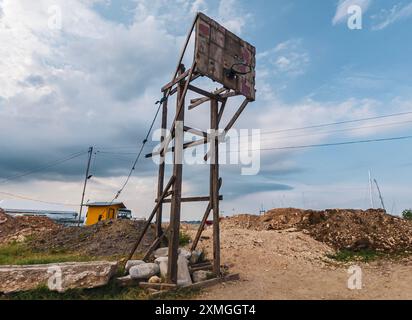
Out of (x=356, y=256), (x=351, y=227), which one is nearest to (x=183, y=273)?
(x=356, y=256)

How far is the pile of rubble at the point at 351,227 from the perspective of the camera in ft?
47.9

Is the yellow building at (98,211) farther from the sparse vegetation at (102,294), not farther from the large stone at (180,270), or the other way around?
the sparse vegetation at (102,294)

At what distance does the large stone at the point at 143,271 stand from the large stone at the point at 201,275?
0.96m

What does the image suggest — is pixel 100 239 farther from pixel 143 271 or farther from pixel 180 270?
pixel 180 270

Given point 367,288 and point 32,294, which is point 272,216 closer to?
point 367,288

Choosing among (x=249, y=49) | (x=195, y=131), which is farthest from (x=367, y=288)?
(x=249, y=49)

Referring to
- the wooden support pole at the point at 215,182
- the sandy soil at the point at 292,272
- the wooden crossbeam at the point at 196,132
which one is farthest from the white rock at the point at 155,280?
the wooden crossbeam at the point at 196,132

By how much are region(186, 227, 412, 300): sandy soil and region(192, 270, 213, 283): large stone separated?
1.44 feet

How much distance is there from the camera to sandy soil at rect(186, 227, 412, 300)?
6902 mm

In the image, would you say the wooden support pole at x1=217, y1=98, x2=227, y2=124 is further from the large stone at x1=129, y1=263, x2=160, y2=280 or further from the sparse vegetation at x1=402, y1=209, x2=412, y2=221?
the sparse vegetation at x1=402, y1=209, x2=412, y2=221

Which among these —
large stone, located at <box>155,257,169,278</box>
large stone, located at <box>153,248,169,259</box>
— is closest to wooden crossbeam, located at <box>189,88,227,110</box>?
large stone, located at <box>153,248,169,259</box>

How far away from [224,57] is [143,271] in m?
5.88
